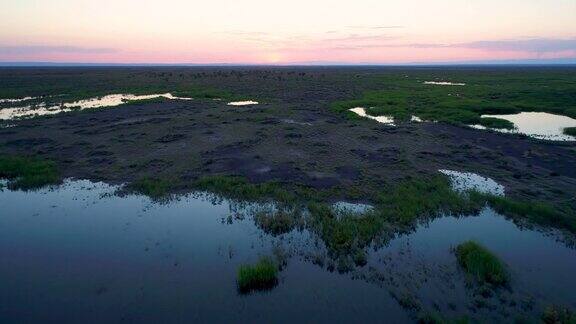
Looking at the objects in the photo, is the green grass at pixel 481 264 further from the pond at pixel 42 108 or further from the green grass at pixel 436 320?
the pond at pixel 42 108

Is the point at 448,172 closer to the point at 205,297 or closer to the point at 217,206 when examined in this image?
the point at 217,206

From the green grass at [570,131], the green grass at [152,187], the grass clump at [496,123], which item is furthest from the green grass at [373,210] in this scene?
the green grass at [570,131]

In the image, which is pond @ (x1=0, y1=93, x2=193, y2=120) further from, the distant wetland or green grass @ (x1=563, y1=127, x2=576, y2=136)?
green grass @ (x1=563, y1=127, x2=576, y2=136)

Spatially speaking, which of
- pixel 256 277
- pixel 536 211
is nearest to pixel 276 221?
pixel 256 277

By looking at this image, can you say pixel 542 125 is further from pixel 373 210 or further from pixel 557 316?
pixel 557 316

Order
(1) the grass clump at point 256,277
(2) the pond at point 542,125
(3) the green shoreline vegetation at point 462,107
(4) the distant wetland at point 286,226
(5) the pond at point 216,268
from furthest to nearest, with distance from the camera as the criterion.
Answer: (3) the green shoreline vegetation at point 462,107
(2) the pond at point 542,125
(1) the grass clump at point 256,277
(4) the distant wetland at point 286,226
(5) the pond at point 216,268

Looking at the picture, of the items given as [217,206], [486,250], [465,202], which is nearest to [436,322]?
[486,250]
